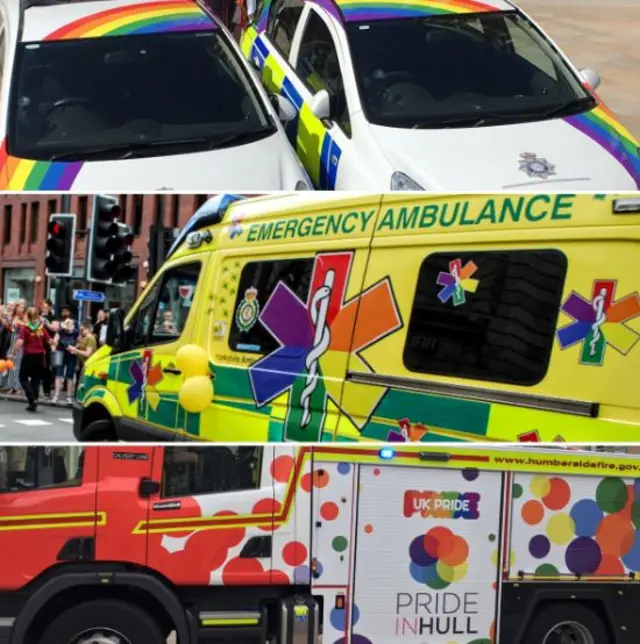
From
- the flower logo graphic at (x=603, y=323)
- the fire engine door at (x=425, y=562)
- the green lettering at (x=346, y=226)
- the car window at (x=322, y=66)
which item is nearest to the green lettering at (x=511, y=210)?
the flower logo graphic at (x=603, y=323)

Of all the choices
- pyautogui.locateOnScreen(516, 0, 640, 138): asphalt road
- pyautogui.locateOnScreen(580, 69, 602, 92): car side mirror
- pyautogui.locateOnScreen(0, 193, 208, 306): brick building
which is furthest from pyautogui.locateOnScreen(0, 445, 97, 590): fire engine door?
pyautogui.locateOnScreen(516, 0, 640, 138): asphalt road

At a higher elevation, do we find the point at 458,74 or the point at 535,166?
the point at 458,74

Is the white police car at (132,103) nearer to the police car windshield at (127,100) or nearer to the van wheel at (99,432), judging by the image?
the police car windshield at (127,100)

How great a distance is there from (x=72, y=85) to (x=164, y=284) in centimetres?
251

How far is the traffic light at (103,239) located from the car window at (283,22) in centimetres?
470

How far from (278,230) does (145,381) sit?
698 millimetres


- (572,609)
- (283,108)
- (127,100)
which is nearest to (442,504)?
(572,609)

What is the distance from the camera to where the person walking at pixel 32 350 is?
3.42 m

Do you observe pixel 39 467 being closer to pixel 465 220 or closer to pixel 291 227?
pixel 291 227

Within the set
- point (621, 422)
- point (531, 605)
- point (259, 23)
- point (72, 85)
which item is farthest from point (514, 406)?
point (259, 23)

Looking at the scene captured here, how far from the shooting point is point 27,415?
148 inches

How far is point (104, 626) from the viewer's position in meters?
5.41

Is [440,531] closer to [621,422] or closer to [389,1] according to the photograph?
[621,422]

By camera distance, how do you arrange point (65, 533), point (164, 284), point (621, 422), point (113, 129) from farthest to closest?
point (113, 129), point (65, 533), point (164, 284), point (621, 422)
